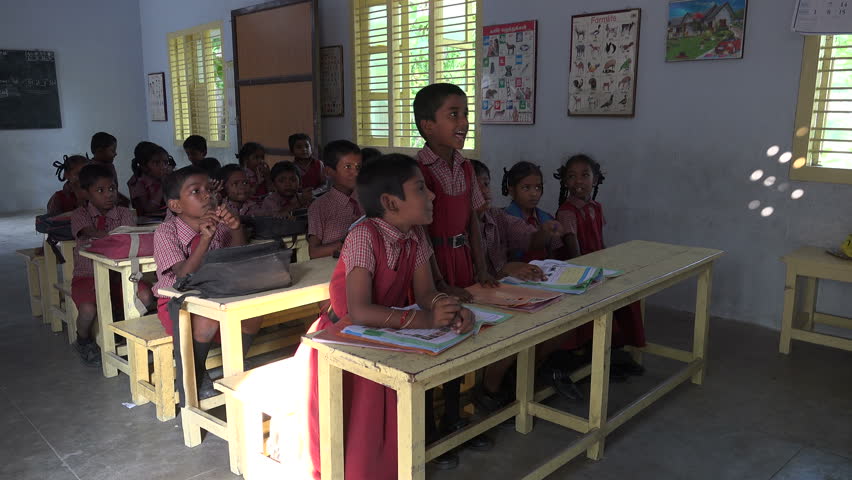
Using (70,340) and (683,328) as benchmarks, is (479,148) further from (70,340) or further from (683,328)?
(70,340)

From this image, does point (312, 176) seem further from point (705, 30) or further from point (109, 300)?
point (705, 30)

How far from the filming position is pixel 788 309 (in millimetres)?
3289

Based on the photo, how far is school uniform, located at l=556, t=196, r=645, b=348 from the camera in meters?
2.90

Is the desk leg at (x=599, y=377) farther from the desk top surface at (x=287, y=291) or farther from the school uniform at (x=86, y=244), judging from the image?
the school uniform at (x=86, y=244)

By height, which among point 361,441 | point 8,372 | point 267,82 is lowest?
point 8,372

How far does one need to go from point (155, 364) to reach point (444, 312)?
1441 millimetres

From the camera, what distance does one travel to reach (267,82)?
21.5 ft

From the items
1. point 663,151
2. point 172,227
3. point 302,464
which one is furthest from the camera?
point 663,151


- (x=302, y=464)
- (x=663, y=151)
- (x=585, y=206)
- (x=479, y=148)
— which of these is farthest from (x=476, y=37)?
(x=302, y=464)

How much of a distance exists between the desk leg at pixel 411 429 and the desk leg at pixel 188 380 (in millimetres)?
1121

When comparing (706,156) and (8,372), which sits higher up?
(706,156)

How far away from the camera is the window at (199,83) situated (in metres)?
7.89

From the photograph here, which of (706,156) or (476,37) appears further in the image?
(476,37)

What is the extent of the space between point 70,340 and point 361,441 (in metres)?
2.44
